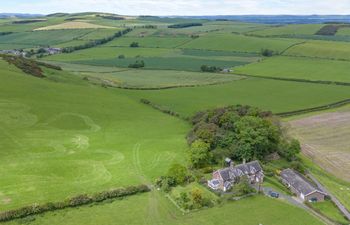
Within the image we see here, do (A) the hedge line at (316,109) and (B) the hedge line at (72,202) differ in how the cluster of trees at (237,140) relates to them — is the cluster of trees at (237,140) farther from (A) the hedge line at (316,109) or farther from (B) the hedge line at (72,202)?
(A) the hedge line at (316,109)

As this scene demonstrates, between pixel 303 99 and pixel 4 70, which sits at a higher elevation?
pixel 4 70

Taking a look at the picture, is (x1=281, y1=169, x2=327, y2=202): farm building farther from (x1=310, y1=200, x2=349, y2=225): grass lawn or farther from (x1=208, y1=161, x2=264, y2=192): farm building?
(x1=208, y1=161, x2=264, y2=192): farm building

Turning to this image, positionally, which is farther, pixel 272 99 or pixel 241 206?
pixel 272 99

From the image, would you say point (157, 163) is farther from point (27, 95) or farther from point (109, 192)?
point (27, 95)

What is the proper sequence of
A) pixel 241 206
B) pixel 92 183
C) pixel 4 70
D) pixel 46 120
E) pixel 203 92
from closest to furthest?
pixel 241 206 < pixel 92 183 < pixel 46 120 < pixel 4 70 < pixel 203 92

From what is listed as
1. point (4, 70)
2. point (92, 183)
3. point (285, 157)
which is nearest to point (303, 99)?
point (285, 157)

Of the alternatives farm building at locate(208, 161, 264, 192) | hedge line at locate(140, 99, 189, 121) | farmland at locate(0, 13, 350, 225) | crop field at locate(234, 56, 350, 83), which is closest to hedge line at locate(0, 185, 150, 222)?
farmland at locate(0, 13, 350, 225)
